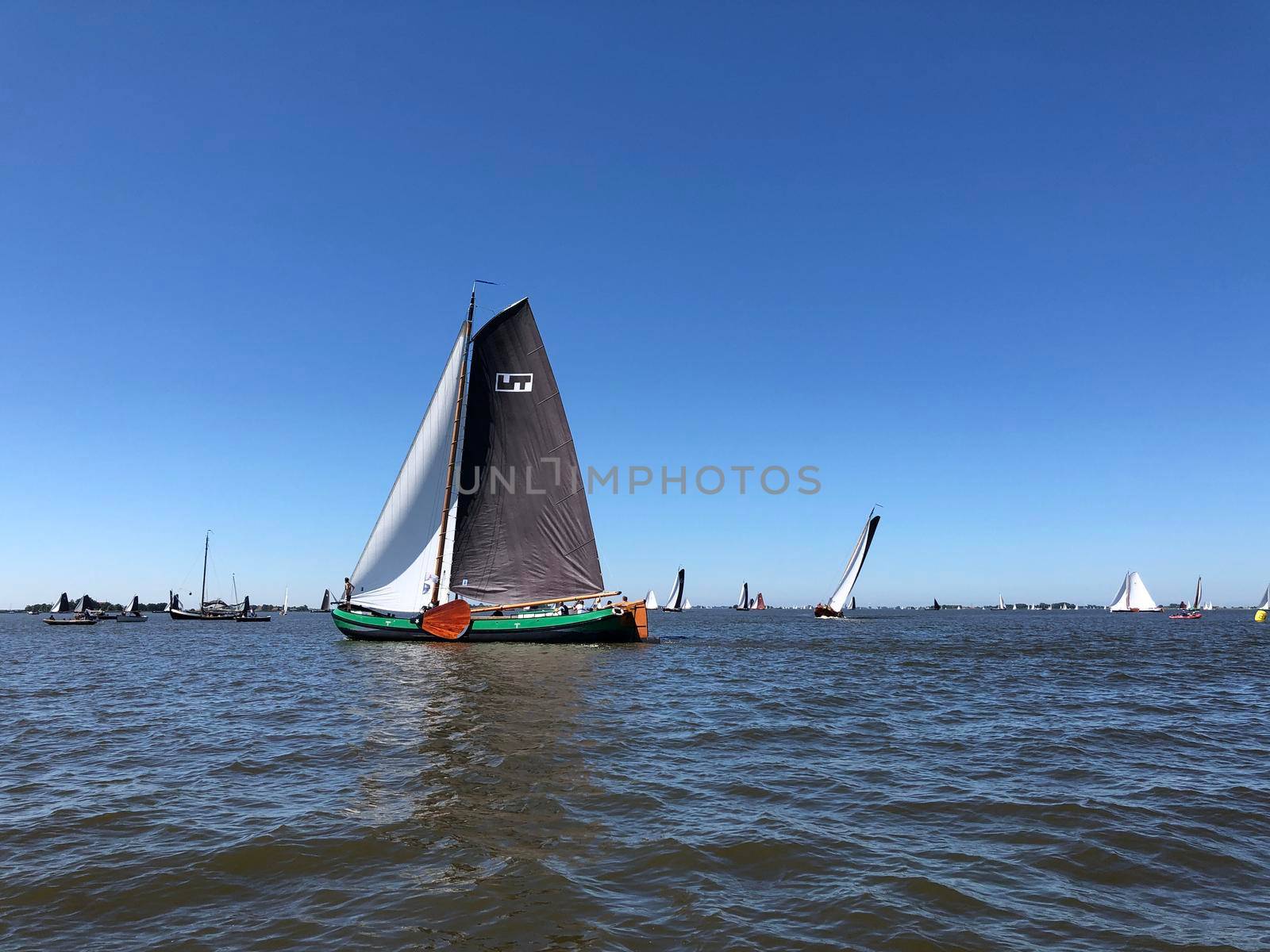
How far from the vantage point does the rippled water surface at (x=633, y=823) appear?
6.81 meters

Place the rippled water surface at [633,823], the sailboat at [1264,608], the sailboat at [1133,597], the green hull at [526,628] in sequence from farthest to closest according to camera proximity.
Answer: the sailboat at [1133,597]
the sailboat at [1264,608]
the green hull at [526,628]
the rippled water surface at [633,823]

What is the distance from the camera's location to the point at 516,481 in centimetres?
4466

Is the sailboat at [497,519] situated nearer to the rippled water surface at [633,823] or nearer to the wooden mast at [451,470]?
the wooden mast at [451,470]

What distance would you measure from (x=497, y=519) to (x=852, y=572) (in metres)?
61.8

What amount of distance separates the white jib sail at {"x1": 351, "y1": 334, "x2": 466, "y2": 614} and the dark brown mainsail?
5.38ft

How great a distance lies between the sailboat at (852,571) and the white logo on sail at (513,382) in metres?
55.5

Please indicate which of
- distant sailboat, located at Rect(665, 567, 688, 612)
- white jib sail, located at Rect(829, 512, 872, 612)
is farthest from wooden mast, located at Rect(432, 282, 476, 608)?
distant sailboat, located at Rect(665, 567, 688, 612)

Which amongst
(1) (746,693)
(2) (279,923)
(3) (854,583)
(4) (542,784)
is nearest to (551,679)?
(1) (746,693)

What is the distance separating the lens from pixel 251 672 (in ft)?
106

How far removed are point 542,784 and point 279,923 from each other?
5.29 m

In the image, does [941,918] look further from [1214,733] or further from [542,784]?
[1214,733]

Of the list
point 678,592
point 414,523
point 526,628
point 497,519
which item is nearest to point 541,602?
point 526,628

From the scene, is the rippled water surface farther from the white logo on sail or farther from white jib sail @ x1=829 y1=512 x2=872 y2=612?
white jib sail @ x1=829 y1=512 x2=872 y2=612

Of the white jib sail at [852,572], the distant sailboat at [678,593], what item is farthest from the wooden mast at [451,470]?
the distant sailboat at [678,593]
